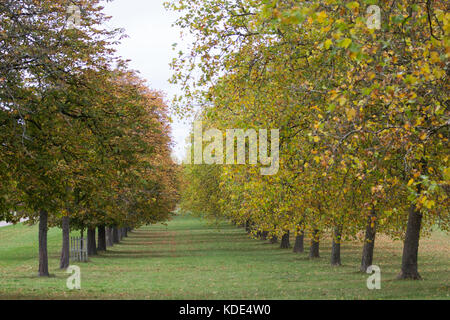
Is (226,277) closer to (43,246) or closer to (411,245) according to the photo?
(43,246)

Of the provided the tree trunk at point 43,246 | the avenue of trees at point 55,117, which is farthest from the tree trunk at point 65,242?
the avenue of trees at point 55,117

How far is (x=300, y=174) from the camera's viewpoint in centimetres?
1728

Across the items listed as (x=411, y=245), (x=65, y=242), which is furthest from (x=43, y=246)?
(x=411, y=245)

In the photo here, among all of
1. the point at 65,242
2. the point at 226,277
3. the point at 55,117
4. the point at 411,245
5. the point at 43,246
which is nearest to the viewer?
the point at 55,117

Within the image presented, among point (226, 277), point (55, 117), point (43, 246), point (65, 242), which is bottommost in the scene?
point (226, 277)

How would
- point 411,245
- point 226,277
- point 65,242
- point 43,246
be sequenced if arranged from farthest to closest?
1. point 65,242
2. point 43,246
3. point 226,277
4. point 411,245

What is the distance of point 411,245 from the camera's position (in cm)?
2081

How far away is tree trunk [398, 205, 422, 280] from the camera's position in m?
20.7

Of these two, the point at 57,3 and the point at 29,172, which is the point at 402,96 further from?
the point at 57,3

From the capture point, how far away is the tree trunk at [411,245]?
20702mm

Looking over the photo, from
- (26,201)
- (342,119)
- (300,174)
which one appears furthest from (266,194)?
(26,201)

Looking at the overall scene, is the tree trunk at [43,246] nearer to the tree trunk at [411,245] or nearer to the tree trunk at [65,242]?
the tree trunk at [65,242]

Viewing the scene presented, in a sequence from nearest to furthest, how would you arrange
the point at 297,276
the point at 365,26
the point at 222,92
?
1. the point at 365,26
2. the point at 222,92
3. the point at 297,276
